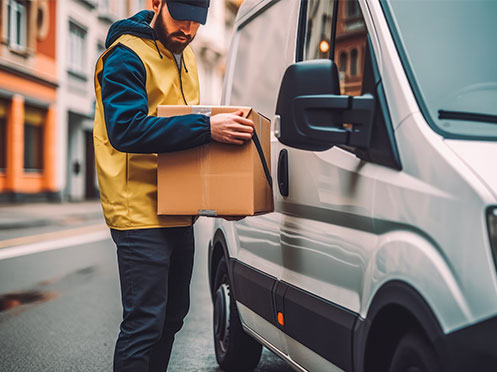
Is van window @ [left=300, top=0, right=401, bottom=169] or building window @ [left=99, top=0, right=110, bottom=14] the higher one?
building window @ [left=99, top=0, right=110, bottom=14]

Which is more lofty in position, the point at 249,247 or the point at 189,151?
the point at 189,151

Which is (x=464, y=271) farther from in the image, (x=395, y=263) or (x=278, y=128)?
(x=278, y=128)

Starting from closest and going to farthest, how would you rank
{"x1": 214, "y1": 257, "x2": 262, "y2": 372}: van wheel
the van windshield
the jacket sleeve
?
1. the van windshield
2. the jacket sleeve
3. {"x1": 214, "y1": 257, "x2": 262, "y2": 372}: van wheel

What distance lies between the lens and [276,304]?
11.0ft

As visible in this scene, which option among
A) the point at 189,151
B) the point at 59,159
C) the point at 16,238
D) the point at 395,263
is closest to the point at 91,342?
the point at 189,151

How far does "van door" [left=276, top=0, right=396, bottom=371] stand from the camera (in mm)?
2553

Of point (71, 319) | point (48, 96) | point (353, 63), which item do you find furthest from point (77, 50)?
point (353, 63)

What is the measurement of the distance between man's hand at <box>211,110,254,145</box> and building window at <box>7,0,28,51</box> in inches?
842

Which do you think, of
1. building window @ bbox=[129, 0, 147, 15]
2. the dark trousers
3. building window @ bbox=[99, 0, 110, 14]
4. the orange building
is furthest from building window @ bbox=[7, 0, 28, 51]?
the dark trousers

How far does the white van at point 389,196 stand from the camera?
6.37 feet

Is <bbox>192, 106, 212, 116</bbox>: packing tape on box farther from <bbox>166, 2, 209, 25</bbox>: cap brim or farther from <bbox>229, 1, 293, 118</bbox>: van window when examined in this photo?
<bbox>229, 1, 293, 118</bbox>: van window

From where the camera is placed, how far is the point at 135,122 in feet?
9.16

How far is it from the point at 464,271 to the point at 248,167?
119 centimetres

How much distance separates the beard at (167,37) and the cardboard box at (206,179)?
0.31 m
